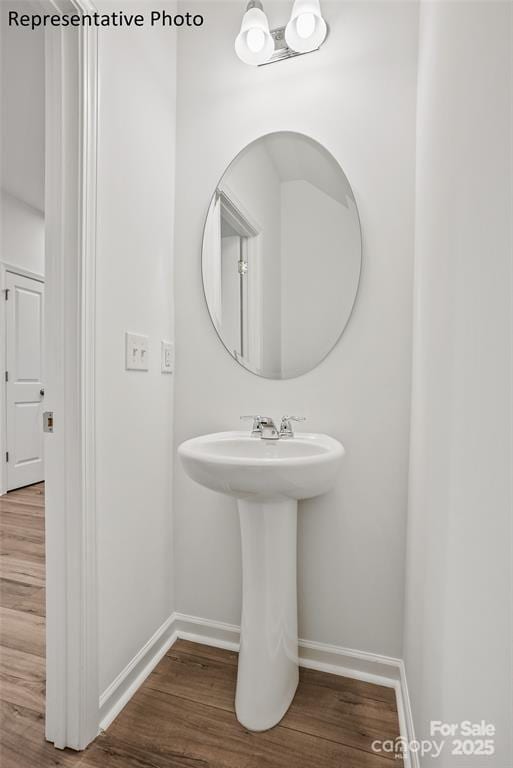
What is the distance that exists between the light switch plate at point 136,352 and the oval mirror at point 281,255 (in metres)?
0.30

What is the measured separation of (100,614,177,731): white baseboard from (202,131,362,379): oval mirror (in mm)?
1044

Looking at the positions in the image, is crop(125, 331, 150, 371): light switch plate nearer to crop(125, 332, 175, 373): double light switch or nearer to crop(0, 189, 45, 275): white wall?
crop(125, 332, 175, 373): double light switch

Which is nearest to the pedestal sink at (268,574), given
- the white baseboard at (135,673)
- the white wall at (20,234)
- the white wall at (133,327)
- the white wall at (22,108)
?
the white wall at (133,327)

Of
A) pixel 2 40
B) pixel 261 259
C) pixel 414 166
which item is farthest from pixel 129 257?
pixel 2 40

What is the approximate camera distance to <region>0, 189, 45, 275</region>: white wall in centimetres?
367

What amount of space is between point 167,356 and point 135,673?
1.08 m

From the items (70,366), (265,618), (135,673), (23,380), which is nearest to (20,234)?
(23,380)

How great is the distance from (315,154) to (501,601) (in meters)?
1.47

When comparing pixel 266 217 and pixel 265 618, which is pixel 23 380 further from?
pixel 265 618

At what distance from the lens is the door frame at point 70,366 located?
3.62 feet

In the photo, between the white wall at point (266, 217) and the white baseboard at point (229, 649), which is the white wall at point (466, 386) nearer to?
the white baseboard at point (229, 649)

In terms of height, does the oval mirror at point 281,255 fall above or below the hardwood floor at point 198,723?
above

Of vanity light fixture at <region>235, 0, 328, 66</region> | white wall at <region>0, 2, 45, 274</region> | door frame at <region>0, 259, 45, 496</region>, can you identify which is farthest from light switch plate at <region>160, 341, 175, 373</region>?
door frame at <region>0, 259, 45, 496</region>

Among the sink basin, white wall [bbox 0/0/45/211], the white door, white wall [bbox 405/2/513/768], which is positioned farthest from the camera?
the white door
